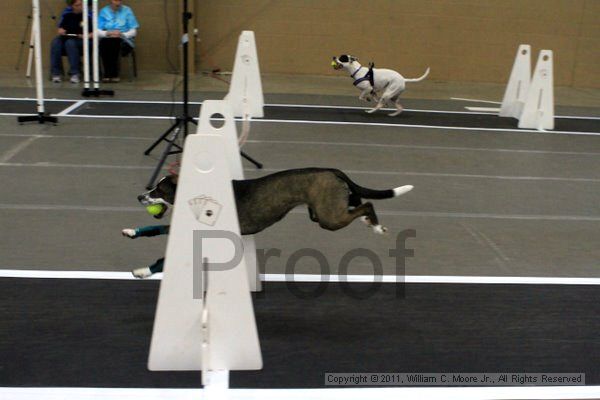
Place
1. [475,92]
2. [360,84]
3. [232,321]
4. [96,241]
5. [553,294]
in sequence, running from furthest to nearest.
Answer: [475,92], [360,84], [96,241], [553,294], [232,321]

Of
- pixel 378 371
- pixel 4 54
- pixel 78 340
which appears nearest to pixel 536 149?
pixel 378 371

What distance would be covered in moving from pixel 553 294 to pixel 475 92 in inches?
330

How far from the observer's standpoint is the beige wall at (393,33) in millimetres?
12359

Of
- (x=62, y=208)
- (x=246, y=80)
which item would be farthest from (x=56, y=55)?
(x=62, y=208)

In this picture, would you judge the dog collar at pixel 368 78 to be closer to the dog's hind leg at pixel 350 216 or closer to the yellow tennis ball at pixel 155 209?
the dog's hind leg at pixel 350 216

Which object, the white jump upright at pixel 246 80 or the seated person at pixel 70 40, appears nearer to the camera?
the white jump upright at pixel 246 80

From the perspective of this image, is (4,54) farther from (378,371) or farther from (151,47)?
(378,371)

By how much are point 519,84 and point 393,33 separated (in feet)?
11.9

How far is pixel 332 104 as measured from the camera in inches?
397

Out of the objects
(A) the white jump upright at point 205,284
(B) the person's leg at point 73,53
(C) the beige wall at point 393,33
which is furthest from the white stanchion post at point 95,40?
(A) the white jump upright at point 205,284

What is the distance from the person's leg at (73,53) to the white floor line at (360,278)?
24.4 ft

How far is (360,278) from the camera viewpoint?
13.6 ft

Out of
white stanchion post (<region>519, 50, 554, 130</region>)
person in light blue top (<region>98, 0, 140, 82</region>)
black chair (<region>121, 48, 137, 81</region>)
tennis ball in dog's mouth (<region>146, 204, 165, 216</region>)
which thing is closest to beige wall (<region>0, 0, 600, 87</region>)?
black chair (<region>121, 48, 137, 81</region>)

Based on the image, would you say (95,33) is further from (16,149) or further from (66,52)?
(16,149)
